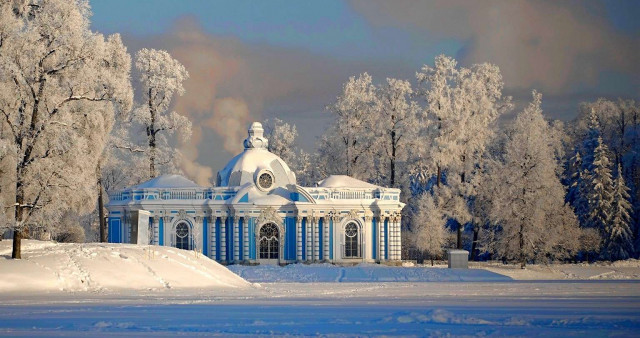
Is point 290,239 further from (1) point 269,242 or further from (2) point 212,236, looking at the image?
(2) point 212,236

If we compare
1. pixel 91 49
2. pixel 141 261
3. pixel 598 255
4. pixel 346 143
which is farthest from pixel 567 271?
pixel 91 49

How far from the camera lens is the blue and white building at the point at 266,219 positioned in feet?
168

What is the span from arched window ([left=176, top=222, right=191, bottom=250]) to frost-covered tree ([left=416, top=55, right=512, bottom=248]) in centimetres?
1573

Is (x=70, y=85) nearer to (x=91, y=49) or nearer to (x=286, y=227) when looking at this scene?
(x=91, y=49)

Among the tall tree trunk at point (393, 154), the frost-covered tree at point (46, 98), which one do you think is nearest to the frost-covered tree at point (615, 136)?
the tall tree trunk at point (393, 154)

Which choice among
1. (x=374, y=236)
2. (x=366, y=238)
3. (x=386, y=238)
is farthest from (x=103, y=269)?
(x=386, y=238)

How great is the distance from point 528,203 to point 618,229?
11.1 m

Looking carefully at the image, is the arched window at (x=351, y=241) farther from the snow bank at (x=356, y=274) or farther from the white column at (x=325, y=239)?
the snow bank at (x=356, y=274)

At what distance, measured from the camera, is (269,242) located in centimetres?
5188

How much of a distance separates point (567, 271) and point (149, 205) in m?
22.9

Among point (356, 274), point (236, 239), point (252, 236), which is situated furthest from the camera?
point (252, 236)

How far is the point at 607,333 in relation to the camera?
56.2ft

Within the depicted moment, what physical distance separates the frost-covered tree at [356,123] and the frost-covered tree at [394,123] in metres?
0.72

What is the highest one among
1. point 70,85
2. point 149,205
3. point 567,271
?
point 70,85
